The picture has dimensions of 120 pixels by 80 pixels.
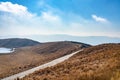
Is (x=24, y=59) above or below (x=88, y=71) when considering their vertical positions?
below

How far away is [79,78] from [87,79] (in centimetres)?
90

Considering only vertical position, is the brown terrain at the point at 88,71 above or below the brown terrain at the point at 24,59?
above

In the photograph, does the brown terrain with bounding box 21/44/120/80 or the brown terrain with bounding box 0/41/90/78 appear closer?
the brown terrain with bounding box 21/44/120/80

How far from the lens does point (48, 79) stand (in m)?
22.8

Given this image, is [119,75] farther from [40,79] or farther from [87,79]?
[40,79]

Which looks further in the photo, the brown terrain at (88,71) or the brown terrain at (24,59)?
the brown terrain at (24,59)

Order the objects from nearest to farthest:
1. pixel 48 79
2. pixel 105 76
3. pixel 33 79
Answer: pixel 105 76
pixel 48 79
pixel 33 79

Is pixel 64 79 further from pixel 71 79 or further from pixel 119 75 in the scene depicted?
pixel 119 75

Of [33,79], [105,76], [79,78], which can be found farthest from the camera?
[33,79]

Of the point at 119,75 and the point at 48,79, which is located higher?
the point at 119,75

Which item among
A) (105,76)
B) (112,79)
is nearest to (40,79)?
(105,76)

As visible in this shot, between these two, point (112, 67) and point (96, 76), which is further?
point (112, 67)

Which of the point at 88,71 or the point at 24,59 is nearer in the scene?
the point at 88,71

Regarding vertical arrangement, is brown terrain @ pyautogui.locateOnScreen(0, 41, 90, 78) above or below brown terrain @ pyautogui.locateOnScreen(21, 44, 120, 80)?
below
